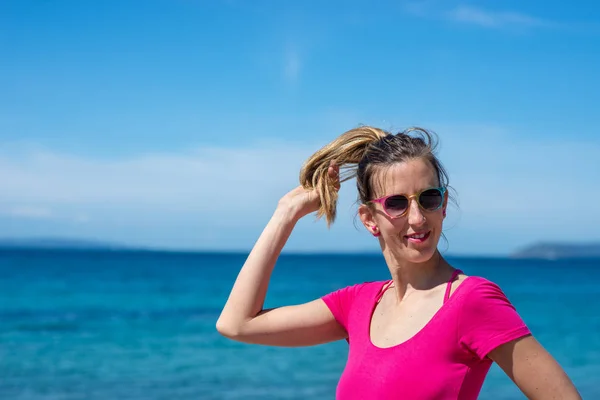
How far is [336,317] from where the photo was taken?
111 inches

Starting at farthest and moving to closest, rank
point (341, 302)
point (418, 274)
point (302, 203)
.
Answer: point (302, 203) < point (341, 302) < point (418, 274)

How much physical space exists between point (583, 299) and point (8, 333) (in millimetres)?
26816

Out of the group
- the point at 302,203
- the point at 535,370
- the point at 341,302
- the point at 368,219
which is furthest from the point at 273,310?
the point at 535,370

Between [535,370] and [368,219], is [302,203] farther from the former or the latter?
[535,370]

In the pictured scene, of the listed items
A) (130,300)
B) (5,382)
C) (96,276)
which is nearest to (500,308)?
(5,382)

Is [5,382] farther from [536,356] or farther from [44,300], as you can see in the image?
[44,300]

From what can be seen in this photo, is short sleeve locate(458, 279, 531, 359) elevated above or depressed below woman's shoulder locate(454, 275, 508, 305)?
below

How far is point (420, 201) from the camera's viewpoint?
96.5 inches

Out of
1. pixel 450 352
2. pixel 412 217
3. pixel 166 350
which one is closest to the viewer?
pixel 450 352

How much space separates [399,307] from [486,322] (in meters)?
0.40

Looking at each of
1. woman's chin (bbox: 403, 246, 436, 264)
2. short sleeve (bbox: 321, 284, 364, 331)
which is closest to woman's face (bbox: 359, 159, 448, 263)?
woman's chin (bbox: 403, 246, 436, 264)

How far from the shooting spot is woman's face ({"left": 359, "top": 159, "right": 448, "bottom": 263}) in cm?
246

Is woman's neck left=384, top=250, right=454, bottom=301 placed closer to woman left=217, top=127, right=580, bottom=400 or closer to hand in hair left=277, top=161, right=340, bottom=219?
woman left=217, top=127, right=580, bottom=400

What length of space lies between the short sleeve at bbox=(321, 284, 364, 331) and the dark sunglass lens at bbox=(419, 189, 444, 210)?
496 mm
